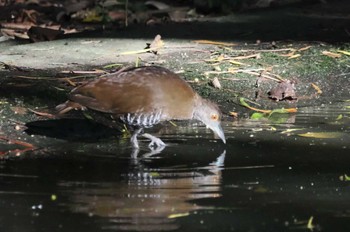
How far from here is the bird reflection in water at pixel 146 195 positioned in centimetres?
460

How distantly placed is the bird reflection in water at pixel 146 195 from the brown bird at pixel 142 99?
1.77 ft

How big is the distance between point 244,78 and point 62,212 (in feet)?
13.4

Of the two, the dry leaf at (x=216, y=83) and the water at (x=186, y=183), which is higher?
the dry leaf at (x=216, y=83)

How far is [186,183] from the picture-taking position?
5.36m

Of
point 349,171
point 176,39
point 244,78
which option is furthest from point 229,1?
point 349,171

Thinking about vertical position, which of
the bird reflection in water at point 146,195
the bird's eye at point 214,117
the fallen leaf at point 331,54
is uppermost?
the fallen leaf at point 331,54

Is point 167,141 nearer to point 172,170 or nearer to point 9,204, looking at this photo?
point 172,170

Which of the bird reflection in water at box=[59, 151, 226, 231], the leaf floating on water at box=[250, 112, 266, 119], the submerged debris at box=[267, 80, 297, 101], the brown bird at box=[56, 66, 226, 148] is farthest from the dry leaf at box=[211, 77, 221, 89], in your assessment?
the bird reflection in water at box=[59, 151, 226, 231]

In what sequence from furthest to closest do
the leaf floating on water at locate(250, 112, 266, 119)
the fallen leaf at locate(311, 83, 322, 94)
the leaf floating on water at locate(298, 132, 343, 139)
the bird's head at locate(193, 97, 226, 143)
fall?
the fallen leaf at locate(311, 83, 322, 94) → the leaf floating on water at locate(250, 112, 266, 119) → the leaf floating on water at locate(298, 132, 343, 139) → the bird's head at locate(193, 97, 226, 143)

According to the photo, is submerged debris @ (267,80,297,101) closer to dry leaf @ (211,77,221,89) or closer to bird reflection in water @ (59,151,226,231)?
dry leaf @ (211,77,221,89)

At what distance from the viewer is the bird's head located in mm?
6488

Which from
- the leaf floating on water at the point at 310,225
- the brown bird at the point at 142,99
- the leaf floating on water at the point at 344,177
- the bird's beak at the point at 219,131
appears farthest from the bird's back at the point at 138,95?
the leaf floating on water at the point at 310,225

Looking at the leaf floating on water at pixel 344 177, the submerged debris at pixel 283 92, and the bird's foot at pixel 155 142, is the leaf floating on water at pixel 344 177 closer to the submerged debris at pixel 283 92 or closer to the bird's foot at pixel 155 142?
the bird's foot at pixel 155 142

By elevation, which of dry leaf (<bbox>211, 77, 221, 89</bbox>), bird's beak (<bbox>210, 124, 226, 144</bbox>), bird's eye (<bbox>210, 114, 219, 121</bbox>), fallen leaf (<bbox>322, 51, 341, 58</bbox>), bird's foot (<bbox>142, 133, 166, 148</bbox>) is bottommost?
bird's foot (<bbox>142, 133, 166, 148</bbox>)
